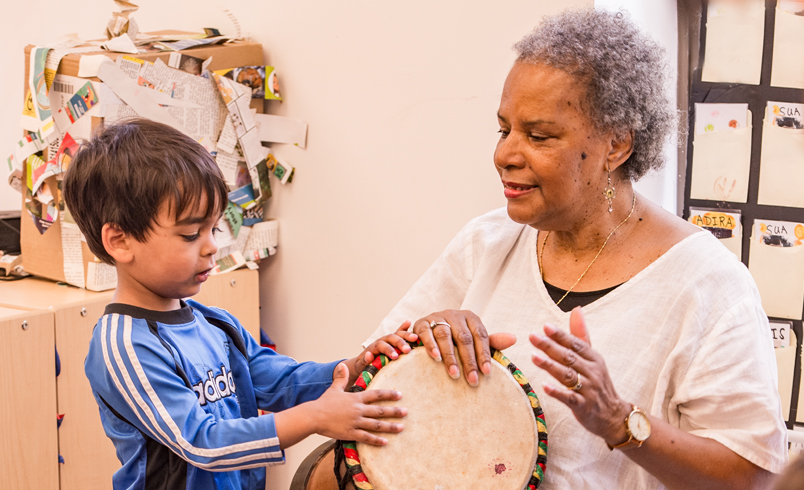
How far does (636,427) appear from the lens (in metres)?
1.11

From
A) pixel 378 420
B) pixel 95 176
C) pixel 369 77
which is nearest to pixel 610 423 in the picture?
pixel 378 420

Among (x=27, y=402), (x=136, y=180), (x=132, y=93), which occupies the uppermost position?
(x=132, y=93)

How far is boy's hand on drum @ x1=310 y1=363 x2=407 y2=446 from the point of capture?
1.19 metres

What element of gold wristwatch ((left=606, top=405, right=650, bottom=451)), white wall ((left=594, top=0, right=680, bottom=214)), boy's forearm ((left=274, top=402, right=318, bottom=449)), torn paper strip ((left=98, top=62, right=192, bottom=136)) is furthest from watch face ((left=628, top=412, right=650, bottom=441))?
torn paper strip ((left=98, top=62, right=192, bottom=136))

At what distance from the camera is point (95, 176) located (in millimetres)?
1317

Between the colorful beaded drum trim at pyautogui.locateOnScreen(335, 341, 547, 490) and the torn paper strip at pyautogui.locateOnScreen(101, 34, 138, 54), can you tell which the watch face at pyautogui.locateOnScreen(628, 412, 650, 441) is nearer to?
the colorful beaded drum trim at pyautogui.locateOnScreen(335, 341, 547, 490)

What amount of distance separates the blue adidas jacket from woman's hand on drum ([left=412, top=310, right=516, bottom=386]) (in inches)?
12.4

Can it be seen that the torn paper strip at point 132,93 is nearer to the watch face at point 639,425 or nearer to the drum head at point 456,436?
the drum head at point 456,436

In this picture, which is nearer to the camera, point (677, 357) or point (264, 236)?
point (677, 357)

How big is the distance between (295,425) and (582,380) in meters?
0.50

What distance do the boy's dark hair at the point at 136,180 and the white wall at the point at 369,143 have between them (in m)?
0.87

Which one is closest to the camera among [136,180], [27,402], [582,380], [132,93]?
[582,380]

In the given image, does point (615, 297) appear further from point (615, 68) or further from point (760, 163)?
point (760, 163)

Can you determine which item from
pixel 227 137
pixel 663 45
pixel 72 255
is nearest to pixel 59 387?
pixel 72 255
